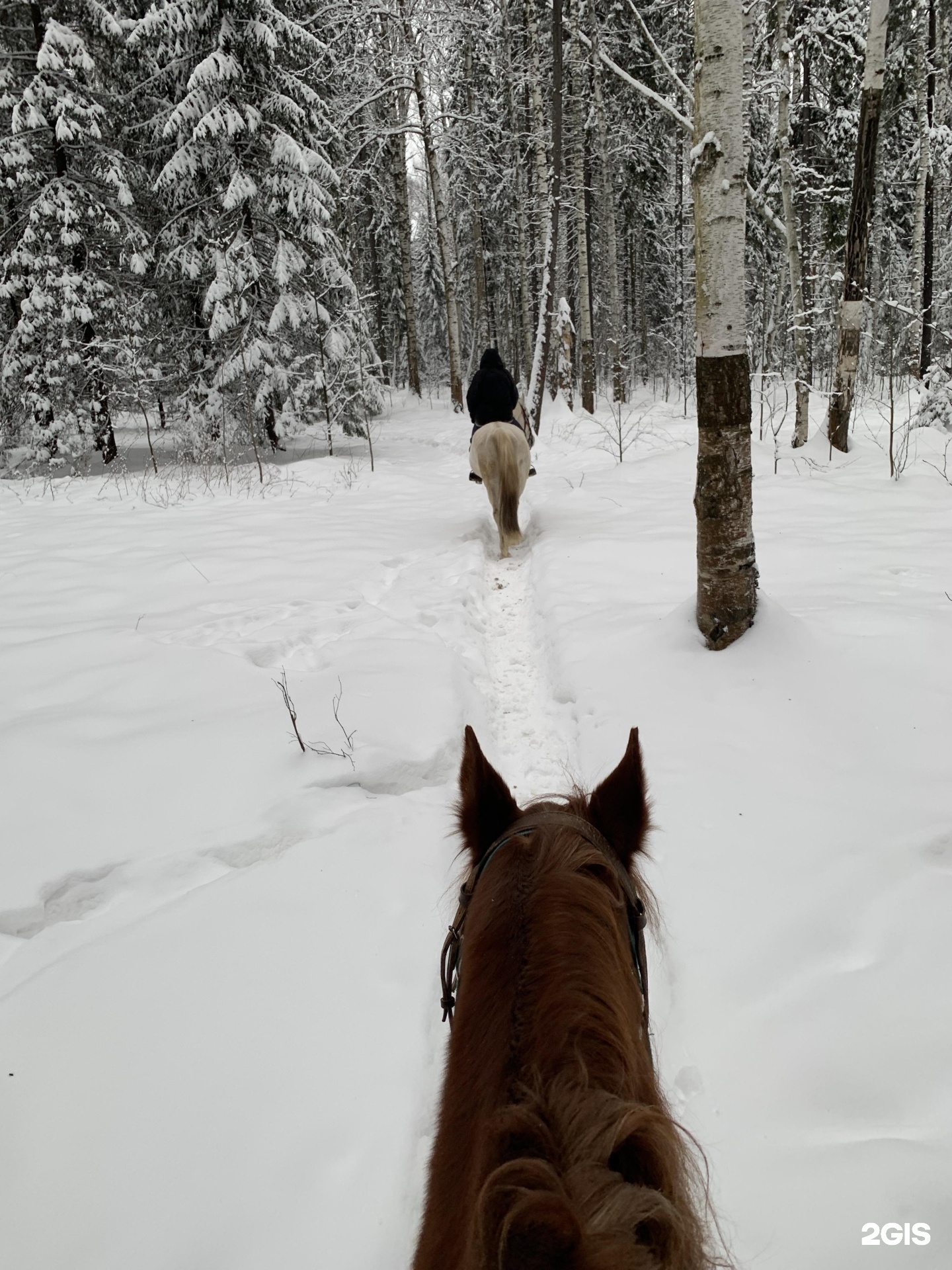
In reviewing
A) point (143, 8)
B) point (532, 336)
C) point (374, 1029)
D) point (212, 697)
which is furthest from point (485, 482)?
point (143, 8)

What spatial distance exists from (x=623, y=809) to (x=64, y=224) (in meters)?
16.5

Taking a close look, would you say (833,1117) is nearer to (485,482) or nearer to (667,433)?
(485,482)

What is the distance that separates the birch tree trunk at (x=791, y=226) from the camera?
9203 mm

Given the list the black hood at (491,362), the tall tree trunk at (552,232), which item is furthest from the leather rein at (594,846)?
the tall tree trunk at (552,232)

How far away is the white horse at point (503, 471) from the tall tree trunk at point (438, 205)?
1153 centimetres

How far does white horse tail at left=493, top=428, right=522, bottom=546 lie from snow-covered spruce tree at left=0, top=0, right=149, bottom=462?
32.4ft

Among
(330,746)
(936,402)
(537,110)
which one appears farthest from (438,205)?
(330,746)

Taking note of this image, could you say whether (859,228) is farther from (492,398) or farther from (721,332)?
(721,332)

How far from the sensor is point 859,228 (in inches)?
310

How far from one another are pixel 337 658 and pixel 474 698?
1047 millimetres

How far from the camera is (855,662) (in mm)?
3697

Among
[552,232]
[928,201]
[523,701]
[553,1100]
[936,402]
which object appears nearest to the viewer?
[553,1100]

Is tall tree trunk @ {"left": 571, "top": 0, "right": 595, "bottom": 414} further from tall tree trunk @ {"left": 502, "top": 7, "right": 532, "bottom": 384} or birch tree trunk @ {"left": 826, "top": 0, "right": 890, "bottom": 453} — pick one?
birch tree trunk @ {"left": 826, "top": 0, "right": 890, "bottom": 453}

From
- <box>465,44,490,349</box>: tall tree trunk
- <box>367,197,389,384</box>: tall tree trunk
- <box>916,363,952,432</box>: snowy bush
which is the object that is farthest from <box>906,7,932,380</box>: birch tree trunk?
<box>367,197,389,384</box>: tall tree trunk
